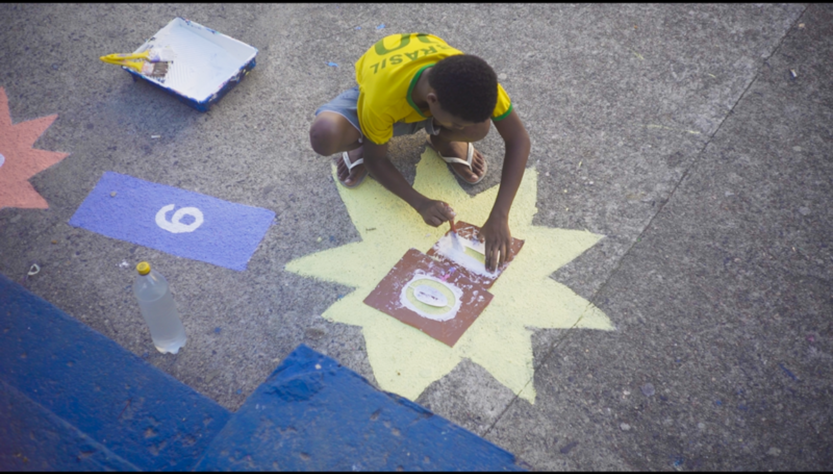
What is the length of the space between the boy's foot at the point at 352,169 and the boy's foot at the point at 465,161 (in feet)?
1.32

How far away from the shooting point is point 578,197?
264cm

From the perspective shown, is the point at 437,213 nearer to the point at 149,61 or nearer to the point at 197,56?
the point at 197,56

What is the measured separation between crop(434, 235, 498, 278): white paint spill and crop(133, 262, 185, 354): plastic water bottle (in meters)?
1.13

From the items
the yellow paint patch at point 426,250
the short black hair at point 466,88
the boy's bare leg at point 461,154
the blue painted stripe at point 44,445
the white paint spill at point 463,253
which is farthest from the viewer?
the boy's bare leg at point 461,154

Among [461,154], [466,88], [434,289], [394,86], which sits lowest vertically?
[434,289]

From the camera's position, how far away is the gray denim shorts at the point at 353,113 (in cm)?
244

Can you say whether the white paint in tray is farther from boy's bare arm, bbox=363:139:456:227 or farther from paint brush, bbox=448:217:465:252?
paint brush, bbox=448:217:465:252

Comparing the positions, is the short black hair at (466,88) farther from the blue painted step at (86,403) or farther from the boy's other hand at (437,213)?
the blue painted step at (86,403)

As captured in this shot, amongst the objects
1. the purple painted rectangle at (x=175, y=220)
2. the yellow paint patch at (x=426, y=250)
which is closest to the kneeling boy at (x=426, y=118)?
the yellow paint patch at (x=426, y=250)

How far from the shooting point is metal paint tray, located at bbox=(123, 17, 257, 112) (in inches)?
119

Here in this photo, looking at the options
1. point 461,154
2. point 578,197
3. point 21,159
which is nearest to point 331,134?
point 461,154

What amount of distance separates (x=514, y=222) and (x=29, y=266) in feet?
7.19

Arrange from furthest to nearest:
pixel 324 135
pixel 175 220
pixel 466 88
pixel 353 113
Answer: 1. pixel 175 220
2. pixel 353 113
3. pixel 324 135
4. pixel 466 88

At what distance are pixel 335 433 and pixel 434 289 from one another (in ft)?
2.60
